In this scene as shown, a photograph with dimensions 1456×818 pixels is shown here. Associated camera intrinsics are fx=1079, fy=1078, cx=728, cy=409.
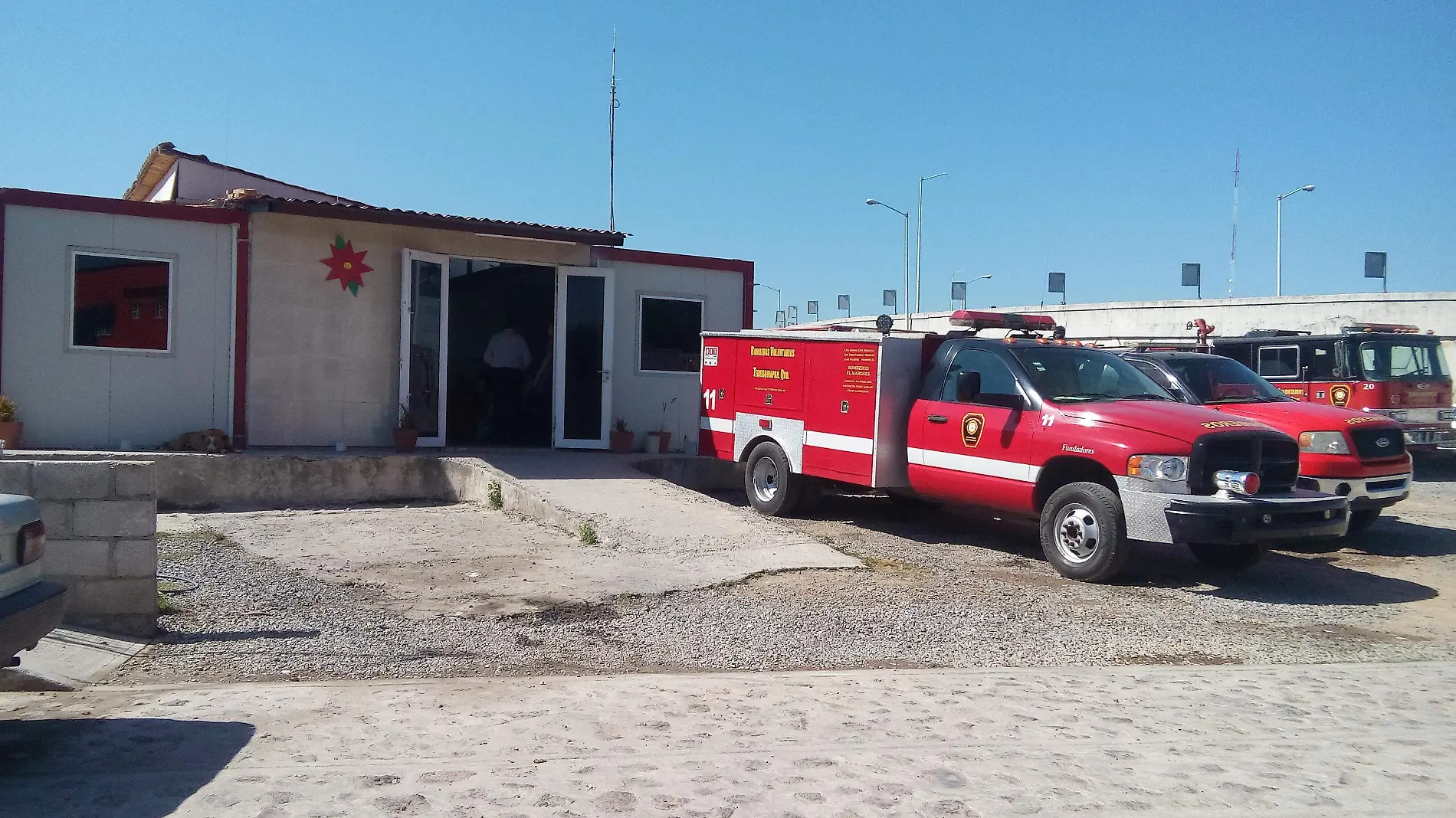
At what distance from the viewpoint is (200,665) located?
6.08 m

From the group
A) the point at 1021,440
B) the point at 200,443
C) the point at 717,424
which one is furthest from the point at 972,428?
the point at 200,443

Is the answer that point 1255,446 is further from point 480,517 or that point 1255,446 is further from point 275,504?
point 275,504

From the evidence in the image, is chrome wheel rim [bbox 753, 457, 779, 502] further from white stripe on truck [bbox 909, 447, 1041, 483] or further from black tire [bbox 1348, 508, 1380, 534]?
black tire [bbox 1348, 508, 1380, 534]

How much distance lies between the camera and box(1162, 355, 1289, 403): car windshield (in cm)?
1194

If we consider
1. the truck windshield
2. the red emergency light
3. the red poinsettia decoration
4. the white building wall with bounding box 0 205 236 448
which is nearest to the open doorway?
the red poinsettia decoration

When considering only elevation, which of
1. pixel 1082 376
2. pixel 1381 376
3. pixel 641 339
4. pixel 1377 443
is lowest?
pixel 1377 443

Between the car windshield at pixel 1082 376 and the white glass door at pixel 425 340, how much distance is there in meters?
7.80

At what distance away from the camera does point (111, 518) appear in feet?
21.5

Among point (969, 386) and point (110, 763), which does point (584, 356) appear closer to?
point (969, 386)

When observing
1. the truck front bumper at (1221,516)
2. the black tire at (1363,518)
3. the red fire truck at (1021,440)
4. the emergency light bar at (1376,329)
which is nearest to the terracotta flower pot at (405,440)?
the red fire truck at (1021,440)

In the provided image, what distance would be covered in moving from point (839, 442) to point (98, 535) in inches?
266

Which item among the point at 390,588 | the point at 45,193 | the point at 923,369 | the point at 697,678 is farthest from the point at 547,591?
the point at 45,193

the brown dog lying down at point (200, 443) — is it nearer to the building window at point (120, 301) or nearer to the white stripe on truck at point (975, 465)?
the building window at point (120, 301)

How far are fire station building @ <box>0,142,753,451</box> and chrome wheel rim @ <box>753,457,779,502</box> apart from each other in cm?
349
